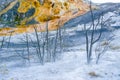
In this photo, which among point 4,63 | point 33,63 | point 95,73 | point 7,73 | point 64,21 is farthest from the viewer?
point 64,21

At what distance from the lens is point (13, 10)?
30547 millimetres

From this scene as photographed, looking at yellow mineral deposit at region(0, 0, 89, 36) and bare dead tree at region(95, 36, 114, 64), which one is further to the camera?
yellow mineral deposit at region(0, 0, 89, 36)

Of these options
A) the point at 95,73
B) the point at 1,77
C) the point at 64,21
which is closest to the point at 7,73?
the point at 1,77

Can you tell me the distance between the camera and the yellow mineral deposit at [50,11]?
2700 centimetres

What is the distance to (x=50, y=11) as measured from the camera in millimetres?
28266

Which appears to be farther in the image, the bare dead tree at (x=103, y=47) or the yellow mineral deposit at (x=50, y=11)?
the yellow mineral deposit at (x=50, y=11)

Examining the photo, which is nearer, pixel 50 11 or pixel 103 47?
pixel 103 47

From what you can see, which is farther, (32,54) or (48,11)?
(48,11)

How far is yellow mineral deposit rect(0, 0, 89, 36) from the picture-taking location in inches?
1063

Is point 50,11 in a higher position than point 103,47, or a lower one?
higher

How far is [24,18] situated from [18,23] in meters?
0.73

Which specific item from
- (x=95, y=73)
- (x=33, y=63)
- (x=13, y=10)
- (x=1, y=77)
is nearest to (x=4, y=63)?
(x=33, y=63)

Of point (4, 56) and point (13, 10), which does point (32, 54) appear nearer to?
point (4, 56)

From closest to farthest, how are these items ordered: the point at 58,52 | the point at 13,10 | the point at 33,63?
the point at 33,63 → the point at 58,52 → the point at 13,10
